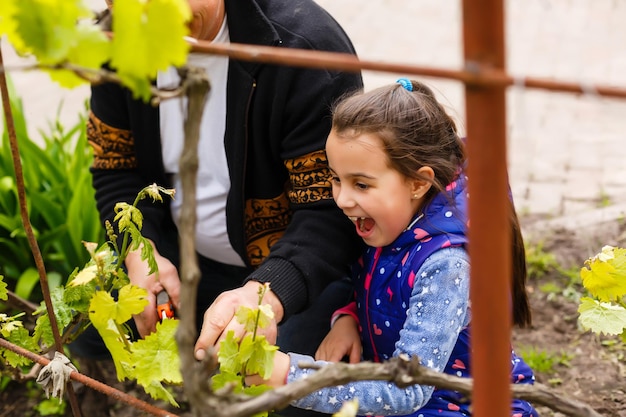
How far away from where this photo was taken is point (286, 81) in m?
1.83

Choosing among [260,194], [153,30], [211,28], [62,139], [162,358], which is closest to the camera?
[153,30]

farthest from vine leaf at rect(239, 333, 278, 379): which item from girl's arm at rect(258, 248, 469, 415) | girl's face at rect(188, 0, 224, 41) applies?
girl's face at rect(188, 0, 224, 41)

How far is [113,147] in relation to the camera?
2.08 meters

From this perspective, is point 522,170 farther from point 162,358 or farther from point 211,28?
point 162,358

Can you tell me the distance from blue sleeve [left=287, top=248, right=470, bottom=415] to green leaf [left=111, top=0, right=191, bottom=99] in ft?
2.73

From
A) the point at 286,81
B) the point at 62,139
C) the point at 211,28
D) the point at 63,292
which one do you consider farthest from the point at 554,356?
the point at 62,139

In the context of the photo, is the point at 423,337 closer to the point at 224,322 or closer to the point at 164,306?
the point at 224,322

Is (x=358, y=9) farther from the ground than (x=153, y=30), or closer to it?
closer to it

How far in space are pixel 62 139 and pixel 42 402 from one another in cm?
97

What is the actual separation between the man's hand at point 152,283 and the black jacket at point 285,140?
0.35 ft

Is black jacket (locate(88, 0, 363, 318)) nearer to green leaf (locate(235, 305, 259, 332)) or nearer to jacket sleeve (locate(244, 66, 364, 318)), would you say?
jacket sleeve (locate(244, 66, 364, 318))

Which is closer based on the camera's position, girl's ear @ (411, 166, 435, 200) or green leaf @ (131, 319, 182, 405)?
green leaf @ (131, 319, 182, 405)

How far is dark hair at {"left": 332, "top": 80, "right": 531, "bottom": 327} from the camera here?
5.40 ft

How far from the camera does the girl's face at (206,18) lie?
1691 millimetres
